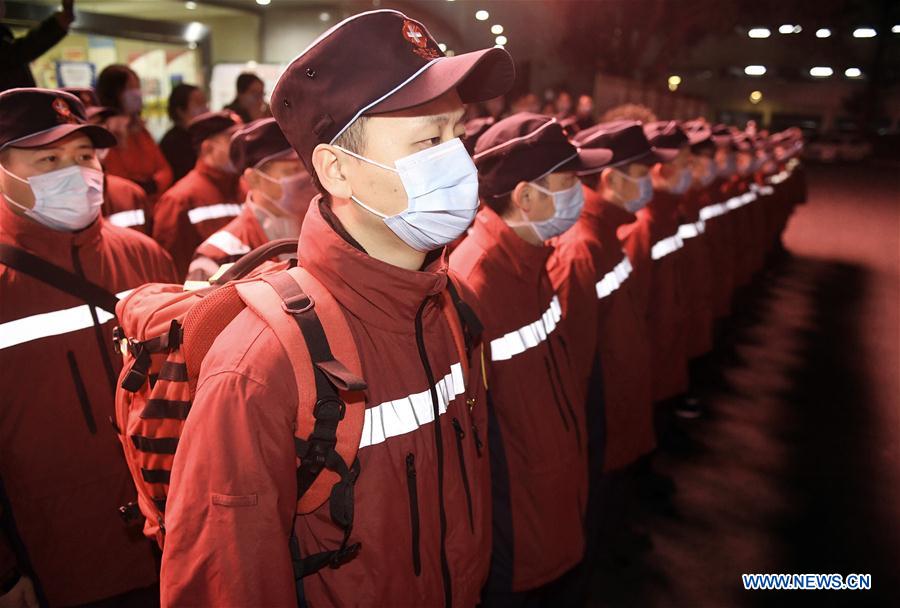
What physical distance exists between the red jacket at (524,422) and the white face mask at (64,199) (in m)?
1.44

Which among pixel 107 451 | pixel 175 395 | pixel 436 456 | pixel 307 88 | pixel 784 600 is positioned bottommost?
pixel 784 600

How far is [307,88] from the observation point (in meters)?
1.49

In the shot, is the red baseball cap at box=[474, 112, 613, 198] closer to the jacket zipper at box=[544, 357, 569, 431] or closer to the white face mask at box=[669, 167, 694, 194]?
the jacket zipper at box=[544, 357, 569, 431]

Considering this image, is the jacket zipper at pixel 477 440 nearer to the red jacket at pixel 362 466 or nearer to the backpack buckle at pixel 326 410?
the red jacket at pixel 362 466

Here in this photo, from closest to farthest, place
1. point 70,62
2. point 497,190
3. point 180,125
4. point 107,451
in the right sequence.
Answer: point 107,451
point 497,190
point 180,125
point 70,62

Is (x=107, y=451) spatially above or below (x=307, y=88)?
below

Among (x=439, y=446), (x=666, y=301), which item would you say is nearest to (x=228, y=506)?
(x=439, y=446)

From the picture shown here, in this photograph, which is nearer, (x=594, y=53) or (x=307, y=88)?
(x=307, y=88)

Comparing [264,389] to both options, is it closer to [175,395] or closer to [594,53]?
[175,395]

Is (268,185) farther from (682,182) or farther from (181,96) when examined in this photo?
(181,96)

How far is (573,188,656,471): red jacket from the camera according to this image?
11.9 feet

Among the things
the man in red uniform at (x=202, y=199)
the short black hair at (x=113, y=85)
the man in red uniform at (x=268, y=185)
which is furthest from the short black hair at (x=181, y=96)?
the man in red uniform at (x=268, y=185)

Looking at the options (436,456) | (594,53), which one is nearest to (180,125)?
(436,456)

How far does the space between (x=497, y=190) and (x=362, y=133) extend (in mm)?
1351
